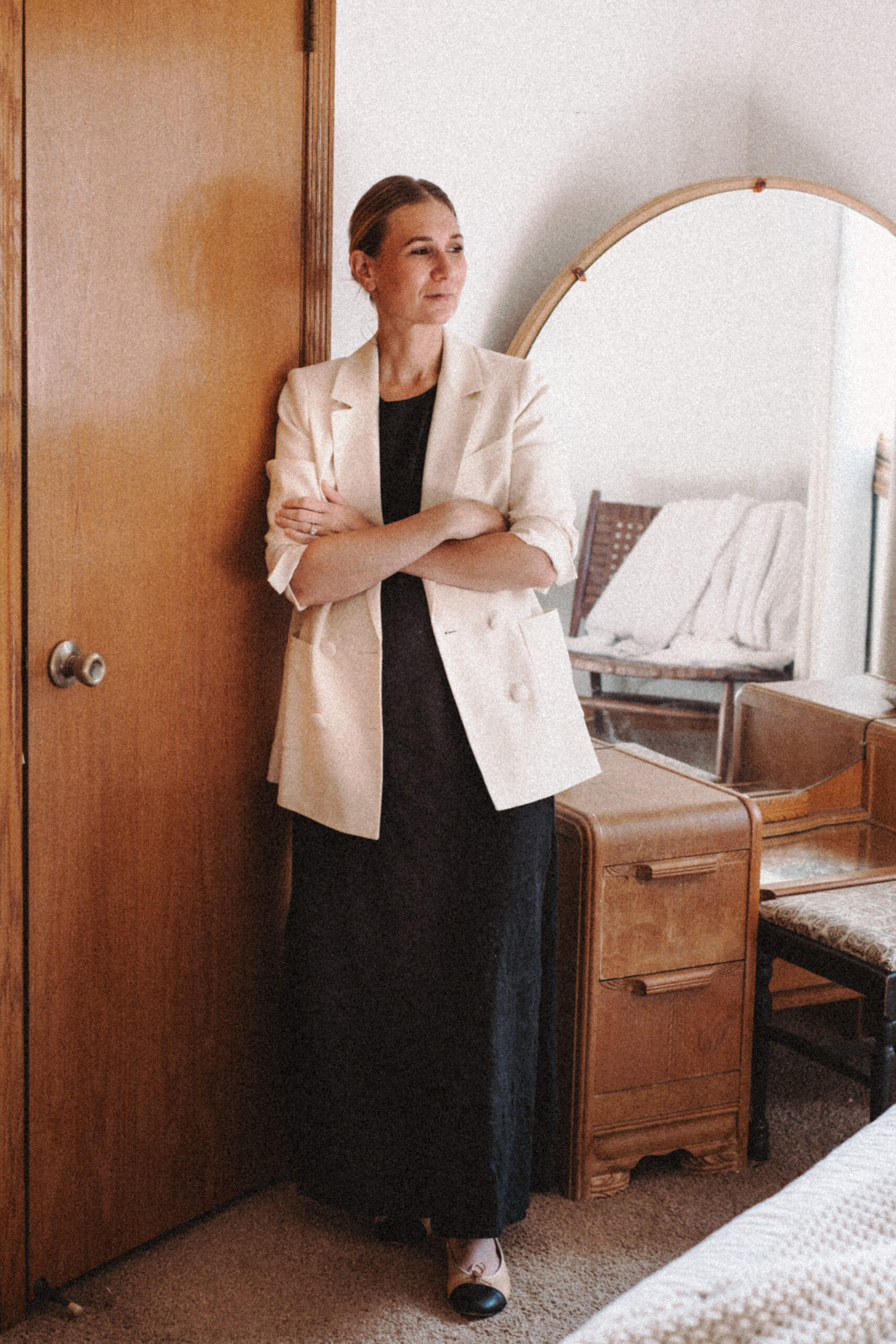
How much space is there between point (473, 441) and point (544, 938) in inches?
31.6

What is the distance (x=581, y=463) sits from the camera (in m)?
2.59

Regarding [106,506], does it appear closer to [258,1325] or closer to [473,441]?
[473,441]

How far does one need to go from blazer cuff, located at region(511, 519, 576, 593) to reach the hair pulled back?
1.60ft

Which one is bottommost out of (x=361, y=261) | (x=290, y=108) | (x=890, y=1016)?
(x=890, y=1016)

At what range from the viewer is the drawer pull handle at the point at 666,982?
211 centimetres

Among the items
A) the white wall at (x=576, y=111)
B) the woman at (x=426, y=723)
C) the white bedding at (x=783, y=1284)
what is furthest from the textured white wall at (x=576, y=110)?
the white bedding at (x=783, y=1284)

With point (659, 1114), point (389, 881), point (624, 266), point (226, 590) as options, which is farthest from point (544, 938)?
point (624, 266)

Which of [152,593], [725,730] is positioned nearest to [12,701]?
[152,593]

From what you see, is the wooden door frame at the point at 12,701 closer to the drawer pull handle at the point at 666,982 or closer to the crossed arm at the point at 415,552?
the crossed arm at the point at 415,552

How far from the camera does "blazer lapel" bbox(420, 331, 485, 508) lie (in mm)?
1885

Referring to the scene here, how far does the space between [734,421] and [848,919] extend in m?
1.06

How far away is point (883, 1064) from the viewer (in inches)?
80.2

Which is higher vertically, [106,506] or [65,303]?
[65,303]

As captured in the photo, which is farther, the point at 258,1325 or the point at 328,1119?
the point at 328,1119
